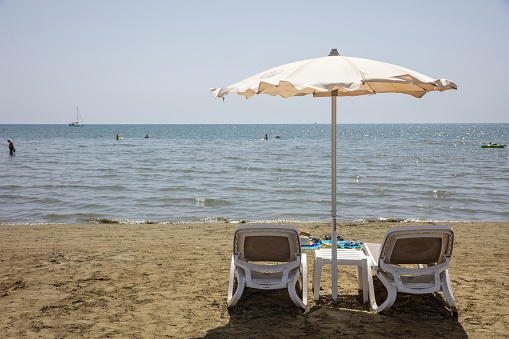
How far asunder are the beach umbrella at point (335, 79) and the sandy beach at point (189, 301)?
66 cm

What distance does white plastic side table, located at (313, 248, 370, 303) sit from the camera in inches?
181

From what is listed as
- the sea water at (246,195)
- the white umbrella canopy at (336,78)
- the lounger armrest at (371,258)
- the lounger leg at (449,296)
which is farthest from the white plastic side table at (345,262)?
the sea water at (246,195)

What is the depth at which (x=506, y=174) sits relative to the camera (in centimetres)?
2044

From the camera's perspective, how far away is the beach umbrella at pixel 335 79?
367 cm

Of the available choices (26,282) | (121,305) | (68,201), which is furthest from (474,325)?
(68,201)

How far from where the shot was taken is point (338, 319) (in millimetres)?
4203

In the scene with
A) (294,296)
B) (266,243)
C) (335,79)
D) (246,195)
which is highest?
(335,79)

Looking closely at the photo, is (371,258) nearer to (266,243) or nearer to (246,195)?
(266,243)

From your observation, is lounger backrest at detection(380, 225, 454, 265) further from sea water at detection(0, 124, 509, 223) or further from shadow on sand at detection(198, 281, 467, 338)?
sea water at detection(0, 124, 509, 223)

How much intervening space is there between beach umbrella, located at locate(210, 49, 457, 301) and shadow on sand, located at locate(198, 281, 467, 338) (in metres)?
0.33

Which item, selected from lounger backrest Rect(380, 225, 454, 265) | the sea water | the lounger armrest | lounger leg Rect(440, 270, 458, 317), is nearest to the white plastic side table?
the lounger armrest

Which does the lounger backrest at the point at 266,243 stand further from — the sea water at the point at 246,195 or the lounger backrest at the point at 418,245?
the sea water at the point at 246,195

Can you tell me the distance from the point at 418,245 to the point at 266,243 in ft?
4.67

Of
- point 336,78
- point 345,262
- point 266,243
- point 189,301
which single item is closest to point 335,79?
point 336,78
